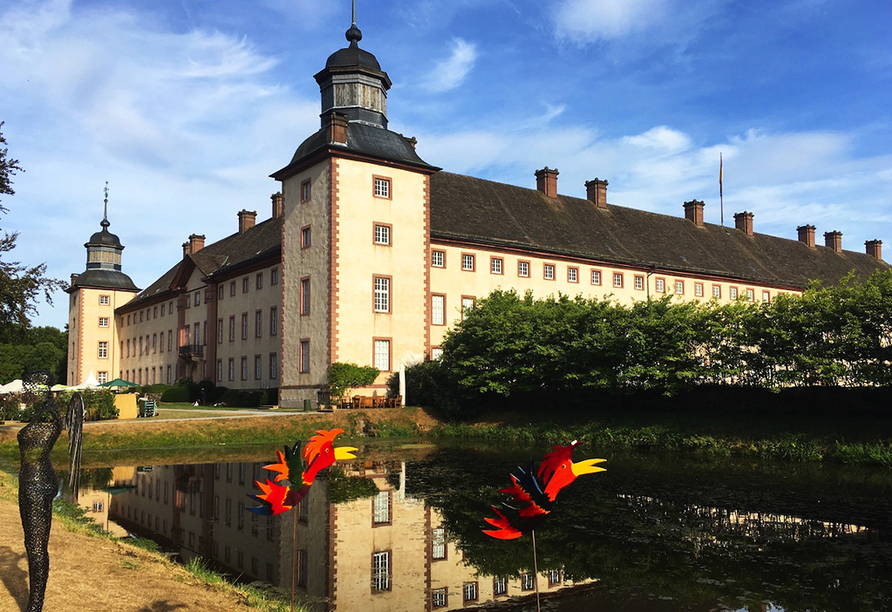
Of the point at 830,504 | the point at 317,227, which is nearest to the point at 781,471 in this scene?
the point at 830,504

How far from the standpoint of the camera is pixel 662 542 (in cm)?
1128

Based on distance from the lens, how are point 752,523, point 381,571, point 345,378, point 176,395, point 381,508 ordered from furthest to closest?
point 176,395 → point 345,378 → point 381,508 → point 752,523 → point 381,571

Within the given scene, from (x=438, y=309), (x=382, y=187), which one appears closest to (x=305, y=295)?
(x=382, y=187)

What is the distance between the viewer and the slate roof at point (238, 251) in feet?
154

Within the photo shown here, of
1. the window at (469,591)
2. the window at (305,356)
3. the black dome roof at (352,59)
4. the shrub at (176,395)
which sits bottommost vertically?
the window at (469,591)

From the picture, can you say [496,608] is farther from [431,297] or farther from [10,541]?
[431,297]

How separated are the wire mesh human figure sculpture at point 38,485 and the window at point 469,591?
13.9 ft

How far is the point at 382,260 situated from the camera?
37.7m

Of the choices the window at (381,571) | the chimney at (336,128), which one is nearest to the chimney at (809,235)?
the chimney at (336,128)

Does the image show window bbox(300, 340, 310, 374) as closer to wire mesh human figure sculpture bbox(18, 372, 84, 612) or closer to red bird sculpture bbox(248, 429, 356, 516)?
wire mesh human figure sculpture bbox(18, 372, 84, 612)

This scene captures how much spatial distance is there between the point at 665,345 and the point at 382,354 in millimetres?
15057

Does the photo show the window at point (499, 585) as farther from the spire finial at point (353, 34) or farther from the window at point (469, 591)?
the spire finial at point (353, 34)

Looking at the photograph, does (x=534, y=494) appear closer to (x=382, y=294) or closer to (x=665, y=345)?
(x=665, y=345)

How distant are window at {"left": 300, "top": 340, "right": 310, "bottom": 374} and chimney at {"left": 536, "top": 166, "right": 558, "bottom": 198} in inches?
854
